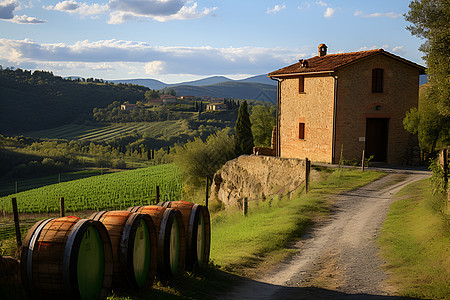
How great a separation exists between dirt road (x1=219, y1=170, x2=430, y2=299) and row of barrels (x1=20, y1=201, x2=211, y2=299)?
4.05 ft

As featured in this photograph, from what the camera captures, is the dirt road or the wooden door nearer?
the dirt road

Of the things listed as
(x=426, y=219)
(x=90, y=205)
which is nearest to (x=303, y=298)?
(x=426, y=219)

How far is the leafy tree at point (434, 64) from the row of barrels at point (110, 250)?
1400 cm

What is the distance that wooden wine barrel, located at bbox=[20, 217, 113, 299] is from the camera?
5.04m

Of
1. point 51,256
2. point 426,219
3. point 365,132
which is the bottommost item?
point 426,219

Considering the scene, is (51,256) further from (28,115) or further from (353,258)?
(28,115)

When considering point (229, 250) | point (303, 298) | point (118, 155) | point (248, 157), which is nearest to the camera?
point (303, 298)

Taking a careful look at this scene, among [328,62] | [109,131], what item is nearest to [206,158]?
[328,62]

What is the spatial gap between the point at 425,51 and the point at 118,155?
9555 centimetres

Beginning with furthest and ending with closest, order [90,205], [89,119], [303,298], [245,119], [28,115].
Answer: [89,119] < [28,115] < [90,205] < [245,119] < [303,298]

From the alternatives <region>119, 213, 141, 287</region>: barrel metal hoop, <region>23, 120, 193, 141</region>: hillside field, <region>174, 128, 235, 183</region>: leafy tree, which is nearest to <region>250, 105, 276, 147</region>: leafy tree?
<region>174, 128, 235, 183</region>: leafy tree

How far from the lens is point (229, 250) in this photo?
11.2 meters

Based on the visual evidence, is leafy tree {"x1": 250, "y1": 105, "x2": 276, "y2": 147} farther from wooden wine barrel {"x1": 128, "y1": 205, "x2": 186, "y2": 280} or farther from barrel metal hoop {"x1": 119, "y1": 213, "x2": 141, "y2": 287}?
barrel metal hoop {"x1": 119, "y1": 213, "x2": 141, "y2": 287}

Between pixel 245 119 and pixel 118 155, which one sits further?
pixel 118 155
